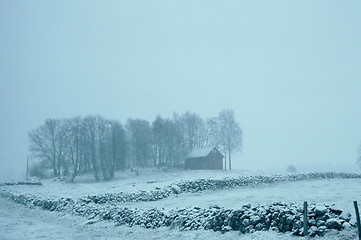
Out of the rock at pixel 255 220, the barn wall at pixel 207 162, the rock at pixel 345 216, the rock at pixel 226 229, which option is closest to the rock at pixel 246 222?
the rock at pixel 255 220

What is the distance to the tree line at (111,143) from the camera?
8300 cm

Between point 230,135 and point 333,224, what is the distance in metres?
74.7

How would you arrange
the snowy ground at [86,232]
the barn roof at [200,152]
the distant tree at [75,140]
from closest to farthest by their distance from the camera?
1. the snowy ground at [86,232]
2. the barn roof at [200,152]
3. the distant tree at [75,140]

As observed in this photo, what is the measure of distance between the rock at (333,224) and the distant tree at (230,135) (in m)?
71.3

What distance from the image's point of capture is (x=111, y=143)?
8281 centimetres

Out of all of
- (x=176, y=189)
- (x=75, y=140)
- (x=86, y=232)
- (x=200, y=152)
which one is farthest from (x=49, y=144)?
(x=86, y=232)

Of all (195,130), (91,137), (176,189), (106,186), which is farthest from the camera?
(195,130)

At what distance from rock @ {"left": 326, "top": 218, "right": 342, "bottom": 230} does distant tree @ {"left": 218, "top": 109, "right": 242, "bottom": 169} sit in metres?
71.3

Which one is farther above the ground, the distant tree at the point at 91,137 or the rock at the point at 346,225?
the distant tree at the point at 91,137

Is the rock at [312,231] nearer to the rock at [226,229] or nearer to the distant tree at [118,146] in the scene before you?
the rock at [226,229]

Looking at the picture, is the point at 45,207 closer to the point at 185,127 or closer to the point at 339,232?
the point at 339,232

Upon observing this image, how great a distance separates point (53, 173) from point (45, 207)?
60.1 metres

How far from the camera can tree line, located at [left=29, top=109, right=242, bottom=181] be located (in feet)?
272

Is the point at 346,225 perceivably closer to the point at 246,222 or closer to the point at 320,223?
the point at 320,223
